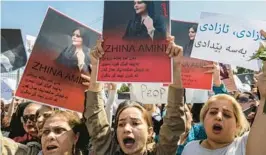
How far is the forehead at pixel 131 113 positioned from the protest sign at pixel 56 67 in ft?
3.14

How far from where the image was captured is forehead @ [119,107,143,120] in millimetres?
2912

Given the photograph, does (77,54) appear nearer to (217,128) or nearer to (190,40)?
(217,128)

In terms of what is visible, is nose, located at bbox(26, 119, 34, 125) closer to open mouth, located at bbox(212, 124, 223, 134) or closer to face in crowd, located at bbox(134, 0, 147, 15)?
face in crowd, located at bbox(134, 0, 147, 15)

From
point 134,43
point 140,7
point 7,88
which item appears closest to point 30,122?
point 134,43

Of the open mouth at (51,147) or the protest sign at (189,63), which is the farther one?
the protest sign at (189,63)

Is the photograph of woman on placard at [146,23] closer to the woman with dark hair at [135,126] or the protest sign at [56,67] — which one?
the woman with dark hair at [135,126]

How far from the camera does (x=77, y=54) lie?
12.6 ft

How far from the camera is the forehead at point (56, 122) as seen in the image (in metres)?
3.03

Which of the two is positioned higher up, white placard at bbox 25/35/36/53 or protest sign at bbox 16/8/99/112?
white placard at bbox 25/35/36/53

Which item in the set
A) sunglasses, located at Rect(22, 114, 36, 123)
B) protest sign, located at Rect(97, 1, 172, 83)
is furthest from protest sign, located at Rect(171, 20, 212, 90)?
sunglasses, located at Rect(22, 114, 36, 123)

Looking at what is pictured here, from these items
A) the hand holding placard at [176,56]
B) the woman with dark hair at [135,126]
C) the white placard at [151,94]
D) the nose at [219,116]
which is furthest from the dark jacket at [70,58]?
the white placard at [151,94]

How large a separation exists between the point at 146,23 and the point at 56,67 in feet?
3.35

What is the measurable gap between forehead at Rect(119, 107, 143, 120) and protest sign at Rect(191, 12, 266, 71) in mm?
2119

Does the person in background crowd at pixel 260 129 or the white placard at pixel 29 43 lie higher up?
the white placard at pixel 29 43
